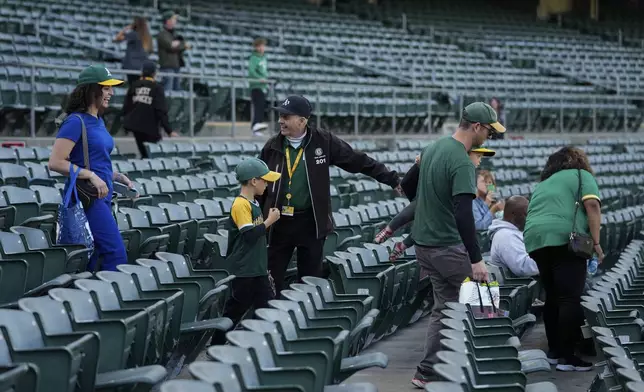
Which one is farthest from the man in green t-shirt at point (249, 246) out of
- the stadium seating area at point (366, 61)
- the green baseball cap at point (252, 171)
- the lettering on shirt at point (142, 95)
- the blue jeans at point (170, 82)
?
the blue jeans at point (170, 82)

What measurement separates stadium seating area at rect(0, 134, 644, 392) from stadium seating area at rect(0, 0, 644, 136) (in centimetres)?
433

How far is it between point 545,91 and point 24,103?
13.6m

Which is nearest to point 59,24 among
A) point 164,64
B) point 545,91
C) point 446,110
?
point 164,64

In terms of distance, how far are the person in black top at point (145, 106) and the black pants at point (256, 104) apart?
2921 mm

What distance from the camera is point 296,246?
6.83 metres

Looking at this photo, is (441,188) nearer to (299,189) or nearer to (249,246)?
(299,189)

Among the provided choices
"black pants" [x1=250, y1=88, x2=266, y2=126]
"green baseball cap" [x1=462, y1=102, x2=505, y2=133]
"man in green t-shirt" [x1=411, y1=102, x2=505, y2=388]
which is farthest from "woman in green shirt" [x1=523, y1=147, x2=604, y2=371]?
"black pants" [x1=250, y1=88, x2=266, y2=126]

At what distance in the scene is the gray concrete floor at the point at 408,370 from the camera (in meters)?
6.44

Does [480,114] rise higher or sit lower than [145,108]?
higher

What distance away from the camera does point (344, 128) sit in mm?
17234

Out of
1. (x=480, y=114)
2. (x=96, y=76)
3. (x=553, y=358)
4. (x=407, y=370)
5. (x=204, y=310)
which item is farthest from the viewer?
(x=553, y=358)

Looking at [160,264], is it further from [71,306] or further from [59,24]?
[59,24]

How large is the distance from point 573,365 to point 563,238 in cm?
78

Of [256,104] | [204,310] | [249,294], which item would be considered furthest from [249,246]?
[256,104]
